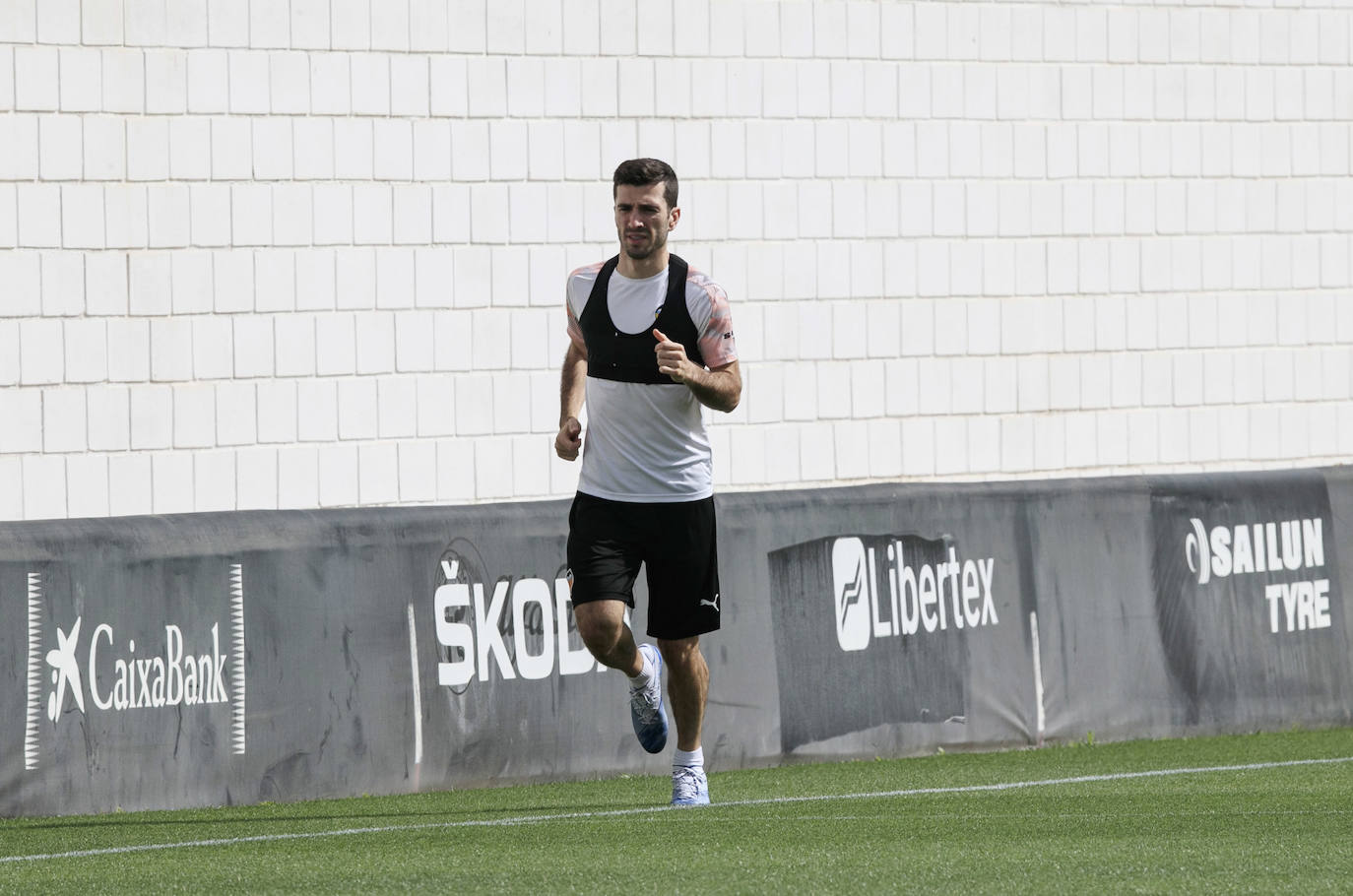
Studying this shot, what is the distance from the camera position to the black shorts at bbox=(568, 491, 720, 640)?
8.14m

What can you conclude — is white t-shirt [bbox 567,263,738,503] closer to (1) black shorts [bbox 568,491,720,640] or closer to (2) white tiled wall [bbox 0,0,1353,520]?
(1) black shorts [bbox 568,491,720,640]

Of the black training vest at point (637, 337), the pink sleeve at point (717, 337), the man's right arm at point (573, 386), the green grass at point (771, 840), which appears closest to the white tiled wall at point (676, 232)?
the green grass at point (771, 840)

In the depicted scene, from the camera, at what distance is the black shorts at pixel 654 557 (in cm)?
814


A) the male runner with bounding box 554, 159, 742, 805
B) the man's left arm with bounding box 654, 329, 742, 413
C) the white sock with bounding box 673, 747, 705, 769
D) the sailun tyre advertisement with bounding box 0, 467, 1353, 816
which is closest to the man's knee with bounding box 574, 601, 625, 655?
the male runner with bounding box 554, 159, 742, 805

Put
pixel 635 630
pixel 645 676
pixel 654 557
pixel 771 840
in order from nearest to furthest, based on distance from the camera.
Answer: pixel 771 840 → pixel 654 557 → pixel 645 676 → pixel 635 630

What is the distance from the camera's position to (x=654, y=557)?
821 cm

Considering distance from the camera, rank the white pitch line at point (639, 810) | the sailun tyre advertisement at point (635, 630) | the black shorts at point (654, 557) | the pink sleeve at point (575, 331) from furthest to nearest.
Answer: the sailun tyre advertisement at point (635, 630), the pink sleeve at point (575, 331), the black shorts at point (654, 557), the white pitch line at point (639, 810)

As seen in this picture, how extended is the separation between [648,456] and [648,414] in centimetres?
15

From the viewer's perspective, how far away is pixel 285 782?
30.2ft

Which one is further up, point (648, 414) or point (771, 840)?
point (648, 414)

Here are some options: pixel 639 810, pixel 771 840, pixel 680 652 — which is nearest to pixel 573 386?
pixel 680 652

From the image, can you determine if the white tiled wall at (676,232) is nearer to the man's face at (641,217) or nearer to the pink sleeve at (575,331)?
the pink sleeve at (575,331)

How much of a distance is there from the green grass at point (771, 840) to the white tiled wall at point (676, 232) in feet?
9.18

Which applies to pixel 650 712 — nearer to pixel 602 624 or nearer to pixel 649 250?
pixel 602 624
